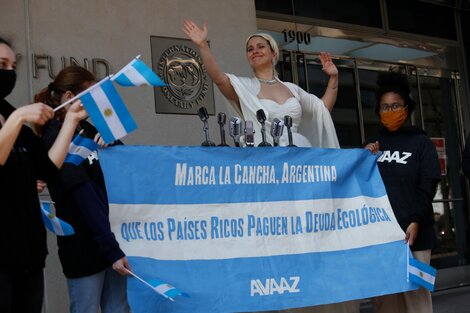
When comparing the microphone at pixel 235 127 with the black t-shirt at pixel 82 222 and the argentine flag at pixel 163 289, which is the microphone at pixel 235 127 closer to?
the black t-shirt at pixel 82 222

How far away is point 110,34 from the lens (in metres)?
5.76

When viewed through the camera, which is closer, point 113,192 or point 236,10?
point 113,192

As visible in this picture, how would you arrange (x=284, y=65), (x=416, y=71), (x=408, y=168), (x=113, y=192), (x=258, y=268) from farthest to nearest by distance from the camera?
(x=416, y=71), (x=284, y=65), (x=408, y=168), (x=258, y=268), (x=113, y=192)

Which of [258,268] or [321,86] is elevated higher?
[321,86]

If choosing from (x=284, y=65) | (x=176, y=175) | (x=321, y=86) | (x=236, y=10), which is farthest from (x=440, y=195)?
(x=176, y=175)

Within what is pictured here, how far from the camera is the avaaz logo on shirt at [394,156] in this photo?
182 inches

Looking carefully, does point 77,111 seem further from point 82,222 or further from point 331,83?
point 331,83

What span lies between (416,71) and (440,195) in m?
1.72

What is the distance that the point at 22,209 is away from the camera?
2502 mm

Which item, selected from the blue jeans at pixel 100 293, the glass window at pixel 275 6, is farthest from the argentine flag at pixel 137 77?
the glass window at pixel 275 6

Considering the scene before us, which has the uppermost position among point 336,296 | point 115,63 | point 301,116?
point 115,63

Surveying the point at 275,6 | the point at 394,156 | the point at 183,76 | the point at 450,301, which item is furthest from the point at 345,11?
the point at 394,156

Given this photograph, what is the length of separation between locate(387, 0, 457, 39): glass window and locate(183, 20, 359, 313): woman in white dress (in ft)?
16.1

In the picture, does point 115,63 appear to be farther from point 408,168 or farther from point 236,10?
point 408,168
